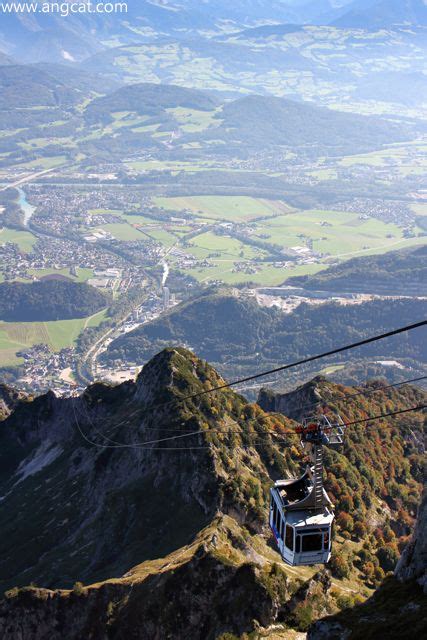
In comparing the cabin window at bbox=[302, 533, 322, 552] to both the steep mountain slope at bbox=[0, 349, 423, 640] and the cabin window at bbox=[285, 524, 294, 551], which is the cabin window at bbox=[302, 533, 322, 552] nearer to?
the cabin window at bbox=[285, 524, 294, 551]

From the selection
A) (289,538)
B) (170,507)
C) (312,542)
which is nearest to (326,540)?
(312,542)

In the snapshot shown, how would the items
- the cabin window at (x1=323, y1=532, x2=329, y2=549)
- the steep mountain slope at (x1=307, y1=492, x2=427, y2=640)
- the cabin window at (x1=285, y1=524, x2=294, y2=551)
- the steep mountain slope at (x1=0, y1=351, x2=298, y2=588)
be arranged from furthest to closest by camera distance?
the steep mountain slope at (x1=0, y1=351, x2=298, y2=588)
the cabin window at (x1=323, y1=532, x2=329, y2=549)
the cabin window at (x1=285, y1=524, x2=294, y2=551)
the steep mountain slope at (x1=307, y1=492, x2=427, y2=640)

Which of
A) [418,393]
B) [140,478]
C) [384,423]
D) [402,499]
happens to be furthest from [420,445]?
[140,478]

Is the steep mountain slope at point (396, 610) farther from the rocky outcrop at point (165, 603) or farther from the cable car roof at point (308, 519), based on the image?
the rocky outcrop at point (165, 603)

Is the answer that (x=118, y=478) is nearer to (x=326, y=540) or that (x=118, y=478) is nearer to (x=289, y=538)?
(x=289, y=538)

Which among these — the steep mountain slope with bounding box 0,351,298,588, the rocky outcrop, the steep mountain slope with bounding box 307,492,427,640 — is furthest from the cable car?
the steep mountain slope with bounding box 0,351,298,588

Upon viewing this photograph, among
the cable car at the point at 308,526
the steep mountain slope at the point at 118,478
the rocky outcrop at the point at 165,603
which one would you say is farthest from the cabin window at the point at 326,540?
the steep mountain slope at the point at 118,478

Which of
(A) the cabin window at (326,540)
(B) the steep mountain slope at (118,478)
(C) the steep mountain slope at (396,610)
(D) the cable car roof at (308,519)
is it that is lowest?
(B) the steep mountain slope at (118,478)
